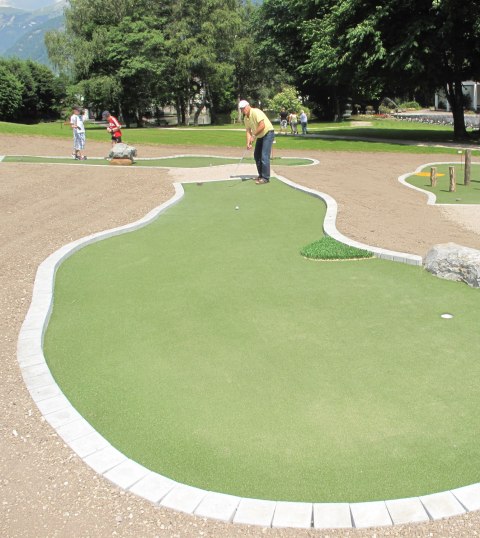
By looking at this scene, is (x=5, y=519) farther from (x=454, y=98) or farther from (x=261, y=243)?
(x=454, y=98)

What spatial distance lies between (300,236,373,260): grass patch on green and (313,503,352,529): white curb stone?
4.55 meters

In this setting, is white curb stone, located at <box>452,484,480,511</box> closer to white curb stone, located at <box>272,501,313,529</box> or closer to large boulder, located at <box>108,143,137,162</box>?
white curb stone, located at <box>272,501,313,529</box>

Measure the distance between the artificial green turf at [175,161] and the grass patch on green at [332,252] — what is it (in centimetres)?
1142

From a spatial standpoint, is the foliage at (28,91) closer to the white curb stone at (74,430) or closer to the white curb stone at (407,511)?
the white curb stone at (74,430)

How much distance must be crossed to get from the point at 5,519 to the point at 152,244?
19.0 feet

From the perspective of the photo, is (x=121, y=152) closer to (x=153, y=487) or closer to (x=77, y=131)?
(x=77, y=131)

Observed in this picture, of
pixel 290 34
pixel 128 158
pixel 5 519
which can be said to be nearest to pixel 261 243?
pixel 5 519

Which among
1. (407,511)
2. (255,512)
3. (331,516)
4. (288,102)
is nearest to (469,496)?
(407,511)

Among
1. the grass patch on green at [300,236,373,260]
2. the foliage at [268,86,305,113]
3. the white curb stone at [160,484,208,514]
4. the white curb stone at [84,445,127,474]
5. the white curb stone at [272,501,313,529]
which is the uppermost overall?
the foliage at [268,86,305,113]

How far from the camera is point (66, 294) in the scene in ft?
21.4

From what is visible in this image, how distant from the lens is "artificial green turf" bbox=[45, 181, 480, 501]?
3.40 m

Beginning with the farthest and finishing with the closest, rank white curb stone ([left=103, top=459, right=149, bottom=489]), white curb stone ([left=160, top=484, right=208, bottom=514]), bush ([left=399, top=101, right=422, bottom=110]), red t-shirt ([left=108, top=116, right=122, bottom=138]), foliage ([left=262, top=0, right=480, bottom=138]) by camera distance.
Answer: bush ([left=399, top=101, right=422, bottom=110]) → foliage ([left=262, top=0, right=480, bottom=138]) → red t-shirt ([left=108, top=116, right=122, bottom=138]) → white curb stone ([left=103, top=459, right=149, bottom=489]) → white curb stone ([left=160, top=484, right=208, bottom=514])

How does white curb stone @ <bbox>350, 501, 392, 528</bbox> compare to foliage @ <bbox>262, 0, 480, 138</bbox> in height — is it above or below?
below

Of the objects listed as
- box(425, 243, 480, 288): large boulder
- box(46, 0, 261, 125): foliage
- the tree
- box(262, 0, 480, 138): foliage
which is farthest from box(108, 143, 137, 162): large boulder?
the tree
